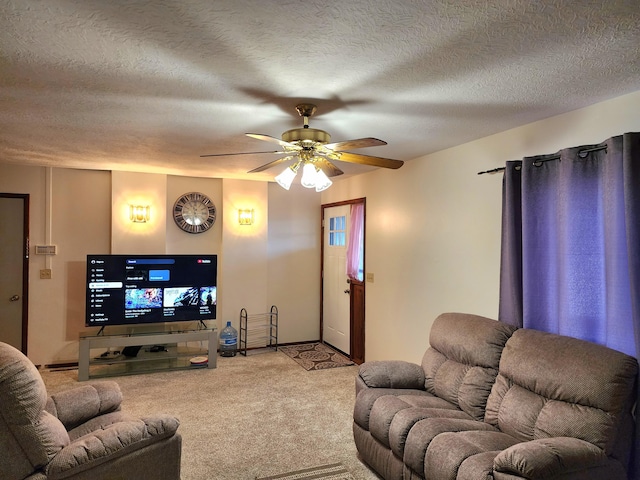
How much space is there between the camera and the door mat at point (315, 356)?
511 cm

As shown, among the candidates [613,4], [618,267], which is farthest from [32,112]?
[618,267]

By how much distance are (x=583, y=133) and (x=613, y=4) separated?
1.33 metres

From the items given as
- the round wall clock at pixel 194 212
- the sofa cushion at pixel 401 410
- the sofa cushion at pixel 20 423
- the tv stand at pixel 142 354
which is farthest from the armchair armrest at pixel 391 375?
the round wall clock at pixel 194 212

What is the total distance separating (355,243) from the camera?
17.6ft

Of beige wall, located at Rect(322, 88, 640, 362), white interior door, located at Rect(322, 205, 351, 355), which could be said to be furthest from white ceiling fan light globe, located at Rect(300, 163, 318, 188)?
white interior door, located at Rect(322, 205, 351, 355)

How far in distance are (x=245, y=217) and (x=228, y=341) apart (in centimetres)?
172

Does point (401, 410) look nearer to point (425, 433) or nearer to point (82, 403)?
point (425, 433)

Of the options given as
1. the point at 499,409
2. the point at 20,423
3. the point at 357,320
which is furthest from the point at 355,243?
the point at 20,423

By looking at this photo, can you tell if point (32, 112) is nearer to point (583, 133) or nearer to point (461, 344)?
point (461, 344)

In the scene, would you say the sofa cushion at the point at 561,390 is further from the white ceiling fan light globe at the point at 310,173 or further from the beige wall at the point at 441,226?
the white ceiling fan light globe at the point at 310,173

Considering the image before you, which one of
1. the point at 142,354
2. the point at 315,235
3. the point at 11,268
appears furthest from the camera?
the point at 315,235

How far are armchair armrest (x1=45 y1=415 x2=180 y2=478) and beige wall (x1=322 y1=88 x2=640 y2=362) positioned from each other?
2.55 metres

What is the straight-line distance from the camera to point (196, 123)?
299 cm

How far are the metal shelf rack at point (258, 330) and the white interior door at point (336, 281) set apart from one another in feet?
2.57
